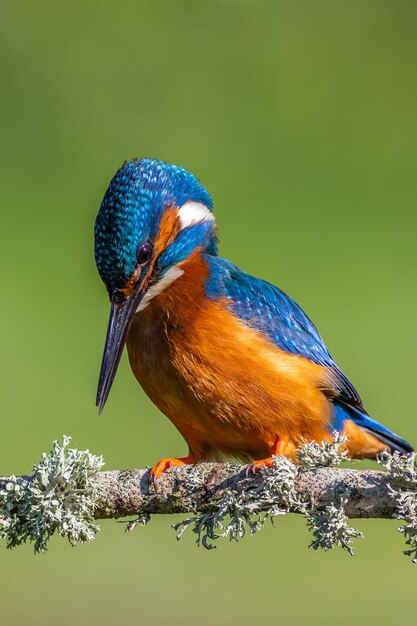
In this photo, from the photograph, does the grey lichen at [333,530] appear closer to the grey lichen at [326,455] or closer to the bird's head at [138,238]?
the grey lichen at [326,455]

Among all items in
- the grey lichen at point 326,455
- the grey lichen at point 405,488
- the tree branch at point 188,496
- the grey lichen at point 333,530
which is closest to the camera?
Result: the grey lichen at point 405,488

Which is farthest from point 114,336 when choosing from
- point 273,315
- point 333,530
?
point 333,530

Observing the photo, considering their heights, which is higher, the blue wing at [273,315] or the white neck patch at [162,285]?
the blue wing at [273,315]

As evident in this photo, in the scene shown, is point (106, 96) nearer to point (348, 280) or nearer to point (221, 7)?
point (221, 7)

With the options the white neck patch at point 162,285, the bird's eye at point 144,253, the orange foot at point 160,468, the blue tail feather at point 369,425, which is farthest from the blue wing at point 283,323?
the orange foot at point 160,468

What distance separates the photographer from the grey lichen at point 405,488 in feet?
10.6

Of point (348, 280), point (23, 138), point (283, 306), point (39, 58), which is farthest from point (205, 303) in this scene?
point (39, 58)

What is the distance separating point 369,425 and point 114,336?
126 cm

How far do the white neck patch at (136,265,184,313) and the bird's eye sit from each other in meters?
0.13

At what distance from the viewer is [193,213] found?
182 inches

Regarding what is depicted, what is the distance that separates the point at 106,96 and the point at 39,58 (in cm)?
49

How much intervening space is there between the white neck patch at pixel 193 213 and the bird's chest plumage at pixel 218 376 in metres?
0.20

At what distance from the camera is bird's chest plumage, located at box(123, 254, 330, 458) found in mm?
4277

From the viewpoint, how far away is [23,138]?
6934 mm
